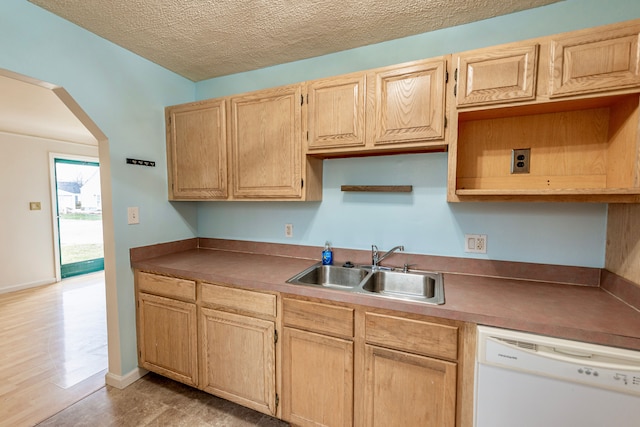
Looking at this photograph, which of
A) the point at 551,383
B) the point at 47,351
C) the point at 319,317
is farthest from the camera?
the point at 47,351

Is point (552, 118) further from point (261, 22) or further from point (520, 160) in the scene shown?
point (261, 22)

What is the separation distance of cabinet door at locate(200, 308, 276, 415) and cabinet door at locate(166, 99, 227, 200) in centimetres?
92

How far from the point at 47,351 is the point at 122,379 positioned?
42.5 inches

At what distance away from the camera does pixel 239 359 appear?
1.71m

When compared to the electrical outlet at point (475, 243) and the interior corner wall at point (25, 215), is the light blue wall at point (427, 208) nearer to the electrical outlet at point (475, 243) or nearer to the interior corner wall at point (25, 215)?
the electrical outlet at point (475, 243)

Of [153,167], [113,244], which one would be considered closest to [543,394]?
Result: [113,244]

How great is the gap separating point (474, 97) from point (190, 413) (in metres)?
2.49

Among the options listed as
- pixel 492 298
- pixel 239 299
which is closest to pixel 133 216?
pixel 239 299

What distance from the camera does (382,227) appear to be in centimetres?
194

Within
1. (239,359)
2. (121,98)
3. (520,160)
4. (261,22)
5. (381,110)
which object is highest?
(261,22)

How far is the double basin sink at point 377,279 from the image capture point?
167 cm

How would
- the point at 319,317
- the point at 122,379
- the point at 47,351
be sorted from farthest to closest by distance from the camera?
the point at 47,351 → the point at 122,379 → the point at 319,317

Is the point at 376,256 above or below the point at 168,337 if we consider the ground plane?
above

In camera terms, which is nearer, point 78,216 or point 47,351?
point 47,351
